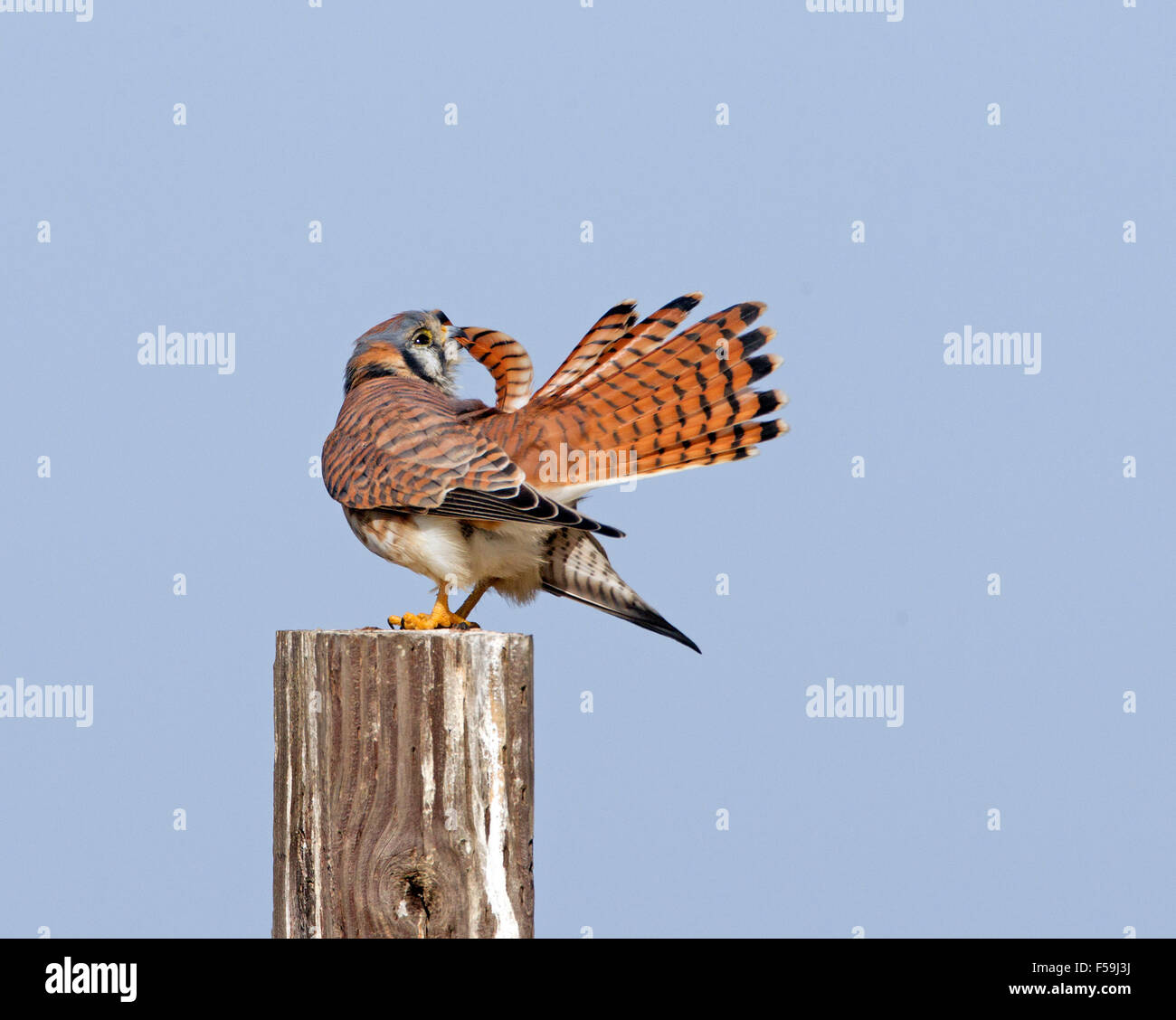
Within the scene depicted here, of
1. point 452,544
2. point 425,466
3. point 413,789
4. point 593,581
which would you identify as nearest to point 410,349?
point 425,466

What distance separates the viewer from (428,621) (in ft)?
16.1

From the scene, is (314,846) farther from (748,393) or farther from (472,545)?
(748,393)

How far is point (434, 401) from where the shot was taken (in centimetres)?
534

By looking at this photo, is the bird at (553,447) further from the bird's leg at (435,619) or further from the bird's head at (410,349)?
the bird's head at (410,349)

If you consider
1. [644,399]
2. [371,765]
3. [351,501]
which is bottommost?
[371,765]

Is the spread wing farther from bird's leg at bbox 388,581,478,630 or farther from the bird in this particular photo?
bird's leg at bbox 388,581,478,630

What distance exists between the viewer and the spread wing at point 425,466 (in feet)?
15.0

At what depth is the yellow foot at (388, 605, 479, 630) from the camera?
4.92m

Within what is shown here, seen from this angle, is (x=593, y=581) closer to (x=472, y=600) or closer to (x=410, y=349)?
(x=472, y=600)

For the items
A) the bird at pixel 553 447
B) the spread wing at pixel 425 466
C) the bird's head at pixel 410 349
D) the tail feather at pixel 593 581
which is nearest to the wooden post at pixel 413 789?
the spread wing at pixel 425 466

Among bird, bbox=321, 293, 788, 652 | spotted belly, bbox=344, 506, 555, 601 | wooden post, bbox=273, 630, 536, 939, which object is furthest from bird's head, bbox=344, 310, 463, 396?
wooden post, bbox=273, 630, 536, 939
